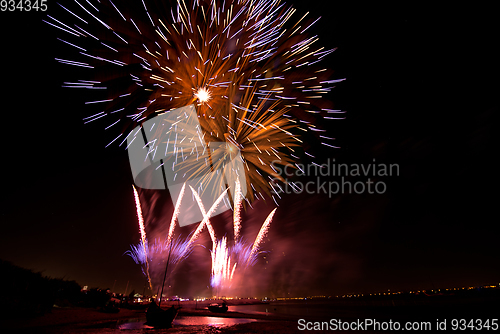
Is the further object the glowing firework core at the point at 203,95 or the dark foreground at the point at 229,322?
the dark foreground at the point at 229,322

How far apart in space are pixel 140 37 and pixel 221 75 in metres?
3.60

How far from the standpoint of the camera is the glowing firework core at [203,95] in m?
10.9

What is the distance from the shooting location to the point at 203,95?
35.9 ft

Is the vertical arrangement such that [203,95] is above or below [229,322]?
above

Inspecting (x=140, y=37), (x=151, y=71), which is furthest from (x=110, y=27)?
(x=151, y=71)

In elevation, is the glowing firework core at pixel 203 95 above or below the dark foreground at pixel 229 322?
above

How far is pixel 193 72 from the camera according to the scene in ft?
34.7

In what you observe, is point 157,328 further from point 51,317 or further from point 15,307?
point 15,307

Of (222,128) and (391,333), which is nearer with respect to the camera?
(222,128)

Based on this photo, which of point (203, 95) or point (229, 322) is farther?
point (229, 322)

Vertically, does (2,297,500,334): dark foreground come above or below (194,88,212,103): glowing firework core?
below

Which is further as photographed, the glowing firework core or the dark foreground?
the dark foreground

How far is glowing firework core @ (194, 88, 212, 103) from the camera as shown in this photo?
1085 centimetres

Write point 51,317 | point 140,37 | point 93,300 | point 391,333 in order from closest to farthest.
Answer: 1. point 140,37
2. point 51,317
3. point 391,333
4. point 93,300
